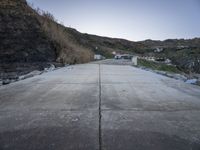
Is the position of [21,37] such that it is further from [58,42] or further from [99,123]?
[99,123]

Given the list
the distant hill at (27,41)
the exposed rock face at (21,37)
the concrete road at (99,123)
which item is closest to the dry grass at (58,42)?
the distant hill at (27,41)

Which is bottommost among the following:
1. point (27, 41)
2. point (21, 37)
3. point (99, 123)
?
point (99, 123)

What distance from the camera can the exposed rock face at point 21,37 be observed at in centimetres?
998

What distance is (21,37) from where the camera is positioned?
10930mm

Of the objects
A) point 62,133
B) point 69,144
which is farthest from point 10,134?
point 69,144

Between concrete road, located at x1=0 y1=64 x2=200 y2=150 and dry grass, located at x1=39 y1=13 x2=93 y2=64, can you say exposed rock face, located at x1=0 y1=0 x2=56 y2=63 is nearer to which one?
dry grass, located at x1=39 y1=13 x2=93 y2=64

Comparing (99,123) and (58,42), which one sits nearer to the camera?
(99,123)

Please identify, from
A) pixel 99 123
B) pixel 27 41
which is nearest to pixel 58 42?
pixel 27 41

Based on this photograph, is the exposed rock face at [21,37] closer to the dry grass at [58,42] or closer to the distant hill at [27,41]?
the distant hill at [27,41]

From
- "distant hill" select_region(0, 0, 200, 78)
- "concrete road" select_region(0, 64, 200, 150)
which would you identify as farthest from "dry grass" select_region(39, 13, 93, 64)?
"concrete road" select_region(0, 64, 200, 150)

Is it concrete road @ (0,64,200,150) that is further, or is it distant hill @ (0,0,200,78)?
distant hill @ (0,0,200,78)

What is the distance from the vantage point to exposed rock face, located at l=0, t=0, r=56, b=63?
32.7 feet

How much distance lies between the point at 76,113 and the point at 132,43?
3440 inches

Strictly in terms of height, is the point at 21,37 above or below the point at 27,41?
above
